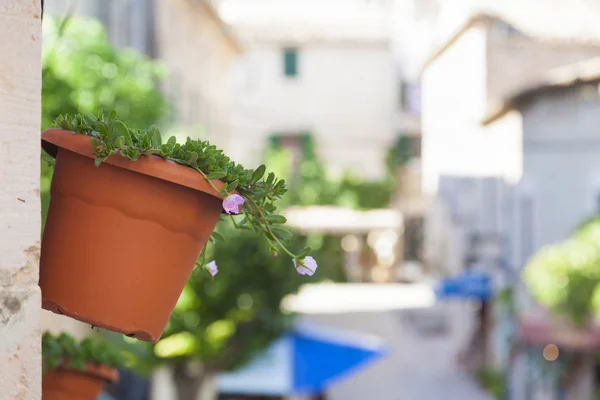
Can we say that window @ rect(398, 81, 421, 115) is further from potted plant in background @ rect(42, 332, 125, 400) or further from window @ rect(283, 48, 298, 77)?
potted plant in background @ rect(42, 332, 125, 400)

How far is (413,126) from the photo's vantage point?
36875 millimetres

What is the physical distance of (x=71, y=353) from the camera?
7.51ft

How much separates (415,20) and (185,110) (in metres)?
15.1

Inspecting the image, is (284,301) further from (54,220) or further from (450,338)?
(450,338)

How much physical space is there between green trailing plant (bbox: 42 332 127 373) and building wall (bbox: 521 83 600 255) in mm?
14240

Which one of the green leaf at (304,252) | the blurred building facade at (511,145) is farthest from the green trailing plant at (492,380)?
the green leaf at (304,252)

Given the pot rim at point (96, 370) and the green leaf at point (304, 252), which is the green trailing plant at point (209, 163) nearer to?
the green leaf at point (304, 252)

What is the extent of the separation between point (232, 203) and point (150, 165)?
158 millimetres

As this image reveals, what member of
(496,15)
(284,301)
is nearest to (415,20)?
(496,15)

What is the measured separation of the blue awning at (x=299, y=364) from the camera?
11.9 m

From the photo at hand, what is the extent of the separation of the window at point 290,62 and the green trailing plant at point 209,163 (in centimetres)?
3418

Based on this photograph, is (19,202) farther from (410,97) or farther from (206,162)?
(410,97)

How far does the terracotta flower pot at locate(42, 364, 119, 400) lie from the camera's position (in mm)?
2264

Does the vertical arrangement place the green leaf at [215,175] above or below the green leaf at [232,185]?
above
